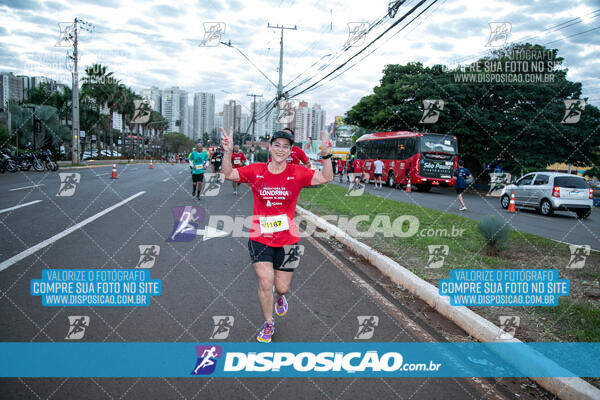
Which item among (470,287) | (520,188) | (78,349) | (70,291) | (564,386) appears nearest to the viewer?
(564,386)

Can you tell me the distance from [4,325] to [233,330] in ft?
6.71

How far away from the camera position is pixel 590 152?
31.7 m

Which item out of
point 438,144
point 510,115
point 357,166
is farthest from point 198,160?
point 510,115

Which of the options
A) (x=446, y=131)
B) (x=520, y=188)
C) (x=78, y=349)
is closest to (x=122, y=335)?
(x=78, y=349)

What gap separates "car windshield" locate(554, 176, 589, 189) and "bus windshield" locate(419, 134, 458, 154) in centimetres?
1150

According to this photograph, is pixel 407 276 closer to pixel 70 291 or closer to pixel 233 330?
pixel 233 330

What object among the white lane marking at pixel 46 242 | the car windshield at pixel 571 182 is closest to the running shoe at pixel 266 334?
the white lane marking at pixel 46 242

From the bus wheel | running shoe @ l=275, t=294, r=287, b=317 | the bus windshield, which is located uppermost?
the bus windshield

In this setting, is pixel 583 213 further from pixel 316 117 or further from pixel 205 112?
pixel 205 112

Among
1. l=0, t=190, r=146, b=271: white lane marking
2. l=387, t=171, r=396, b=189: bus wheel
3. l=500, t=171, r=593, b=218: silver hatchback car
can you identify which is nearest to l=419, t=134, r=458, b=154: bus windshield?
l=387, t=171, r=396, b=189: bus wheel

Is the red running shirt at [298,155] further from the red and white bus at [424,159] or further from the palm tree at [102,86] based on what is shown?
the palm tree at [102,86]

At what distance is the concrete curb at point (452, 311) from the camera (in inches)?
126

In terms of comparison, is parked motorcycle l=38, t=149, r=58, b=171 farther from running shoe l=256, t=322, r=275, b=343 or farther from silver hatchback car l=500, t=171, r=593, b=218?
running shoe l=256, t=322, r=275, b=343

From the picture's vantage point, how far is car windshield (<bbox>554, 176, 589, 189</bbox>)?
15.9 metres
